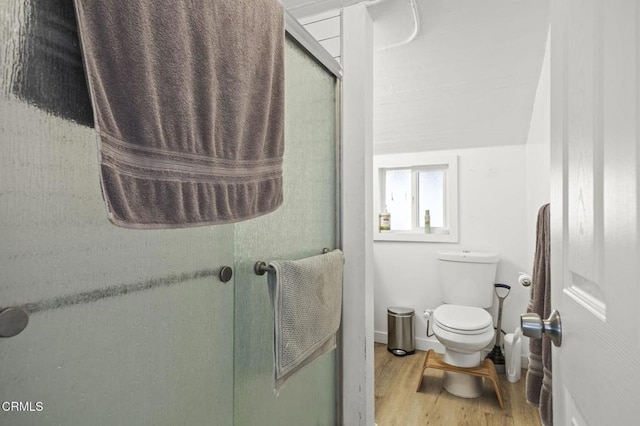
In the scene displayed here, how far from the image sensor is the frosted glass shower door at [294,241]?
958 millimetres

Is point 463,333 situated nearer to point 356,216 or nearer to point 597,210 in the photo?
point 356,216

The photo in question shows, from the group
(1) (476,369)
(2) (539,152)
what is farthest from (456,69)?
(1) (476,369)

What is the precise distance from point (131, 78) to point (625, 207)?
682 millimetres

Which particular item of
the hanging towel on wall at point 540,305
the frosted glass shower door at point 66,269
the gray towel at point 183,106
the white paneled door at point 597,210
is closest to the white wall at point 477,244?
the hanging towel on wall at point 540,305

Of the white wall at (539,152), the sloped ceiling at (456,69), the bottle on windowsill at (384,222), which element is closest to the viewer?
the sloped ceiling at (456,69)

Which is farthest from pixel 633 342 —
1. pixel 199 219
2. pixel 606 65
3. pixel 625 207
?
pixel 199 219

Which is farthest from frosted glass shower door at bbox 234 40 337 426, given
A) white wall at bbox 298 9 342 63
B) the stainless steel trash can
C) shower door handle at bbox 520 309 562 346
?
the stainless steel trash can

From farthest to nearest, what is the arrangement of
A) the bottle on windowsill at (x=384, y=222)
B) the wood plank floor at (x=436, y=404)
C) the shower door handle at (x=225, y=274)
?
the bottle on windowsill at (x=384, y=222) → the wood plank floor at (x=436, y=404) → the shower door handle at (x=225, y=274)

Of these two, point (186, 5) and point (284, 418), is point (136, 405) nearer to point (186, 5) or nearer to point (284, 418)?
point (284, 418)

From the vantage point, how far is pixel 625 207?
367 millimetres

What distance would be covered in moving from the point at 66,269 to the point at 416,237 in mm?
2623

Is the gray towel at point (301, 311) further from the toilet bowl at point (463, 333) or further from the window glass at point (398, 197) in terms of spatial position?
the window glass at point (398, 197)
